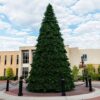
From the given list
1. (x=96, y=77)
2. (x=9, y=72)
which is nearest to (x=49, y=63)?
(x=96, y=77)

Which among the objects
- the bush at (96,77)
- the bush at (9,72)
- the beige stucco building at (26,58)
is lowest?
the bush at (96,77)

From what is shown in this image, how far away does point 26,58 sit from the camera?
169 ft

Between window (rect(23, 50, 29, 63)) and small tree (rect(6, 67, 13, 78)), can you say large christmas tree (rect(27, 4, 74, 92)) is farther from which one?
small tree (rect(6, 67, 13, 78))

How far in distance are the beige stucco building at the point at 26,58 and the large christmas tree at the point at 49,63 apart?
2936cm

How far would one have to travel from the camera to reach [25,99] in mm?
14602

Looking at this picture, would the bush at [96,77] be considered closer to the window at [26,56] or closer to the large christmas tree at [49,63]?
the window at [26,56]

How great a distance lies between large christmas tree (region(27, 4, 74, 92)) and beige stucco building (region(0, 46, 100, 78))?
29361mm

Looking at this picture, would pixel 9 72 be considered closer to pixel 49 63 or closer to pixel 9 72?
pixel 9 72

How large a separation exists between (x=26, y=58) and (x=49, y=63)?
33119mm

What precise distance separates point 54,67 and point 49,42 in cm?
215

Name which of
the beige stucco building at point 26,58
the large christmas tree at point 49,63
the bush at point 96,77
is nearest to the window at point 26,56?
the beige stucco building at point 26,58

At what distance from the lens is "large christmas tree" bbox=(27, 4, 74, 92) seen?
60.2 feet

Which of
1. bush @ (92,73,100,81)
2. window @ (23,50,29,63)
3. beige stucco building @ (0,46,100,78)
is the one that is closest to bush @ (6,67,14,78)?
beige stucco building @ (0,46,100,78)

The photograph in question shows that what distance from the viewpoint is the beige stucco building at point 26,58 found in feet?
167
